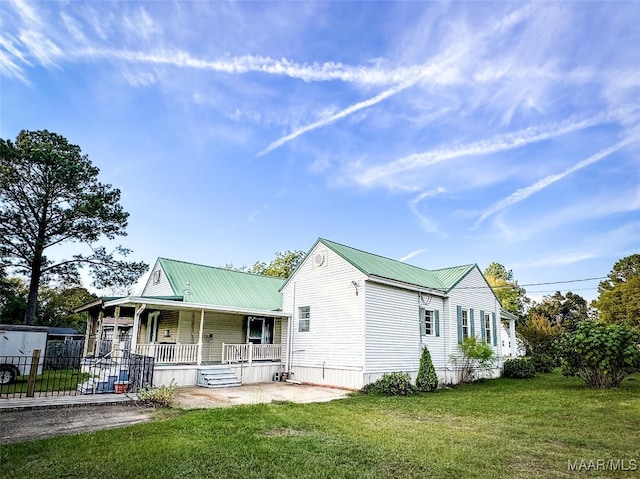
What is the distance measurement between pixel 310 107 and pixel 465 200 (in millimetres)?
Result: 9892

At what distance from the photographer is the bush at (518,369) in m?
19.9

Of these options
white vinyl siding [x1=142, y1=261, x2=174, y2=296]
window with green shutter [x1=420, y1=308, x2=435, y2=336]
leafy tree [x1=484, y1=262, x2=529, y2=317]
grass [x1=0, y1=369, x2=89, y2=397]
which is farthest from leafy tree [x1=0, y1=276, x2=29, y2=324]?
leafy tree [x1=484, y1=262, x2=529, y2=317]

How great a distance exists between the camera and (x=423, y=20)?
12.2 metres

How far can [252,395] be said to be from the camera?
483 inches

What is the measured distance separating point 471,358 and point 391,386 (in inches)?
263

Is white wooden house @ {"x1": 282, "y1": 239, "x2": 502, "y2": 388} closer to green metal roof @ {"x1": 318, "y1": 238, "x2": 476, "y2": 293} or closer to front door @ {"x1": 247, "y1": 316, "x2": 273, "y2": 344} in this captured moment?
green metal roof @ {"x1": 318, "y1": 238, "x2": 476, "y2": 293}

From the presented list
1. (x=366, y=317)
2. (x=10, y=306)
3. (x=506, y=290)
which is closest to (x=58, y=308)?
(x=10, y=306)

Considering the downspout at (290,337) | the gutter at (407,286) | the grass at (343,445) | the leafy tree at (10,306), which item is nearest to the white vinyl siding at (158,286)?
the downspout at (290,337)

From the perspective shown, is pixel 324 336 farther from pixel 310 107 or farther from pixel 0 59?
pixel 0 59

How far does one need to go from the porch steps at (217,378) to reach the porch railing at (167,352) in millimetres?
785

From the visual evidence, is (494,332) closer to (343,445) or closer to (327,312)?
(327,312)

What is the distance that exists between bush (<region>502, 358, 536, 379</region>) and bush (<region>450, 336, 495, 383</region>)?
6.95 ft

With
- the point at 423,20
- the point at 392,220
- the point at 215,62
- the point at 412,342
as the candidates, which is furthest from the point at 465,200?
the point at 215,62

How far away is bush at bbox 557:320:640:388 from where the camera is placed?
13.8 m
